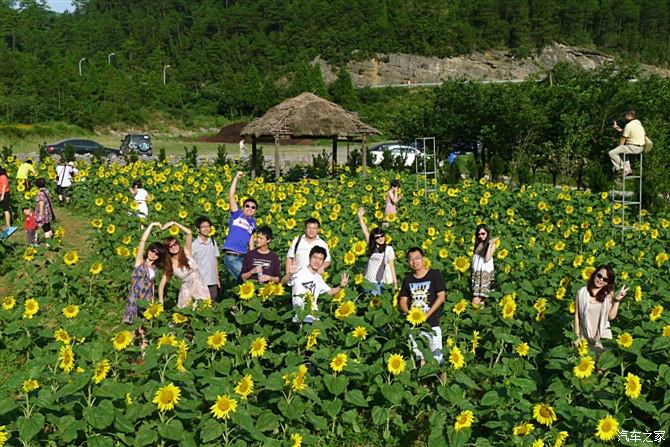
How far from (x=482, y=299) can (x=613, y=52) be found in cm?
8164

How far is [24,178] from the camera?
468 inches

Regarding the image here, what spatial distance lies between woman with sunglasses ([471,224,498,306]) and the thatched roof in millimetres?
11120

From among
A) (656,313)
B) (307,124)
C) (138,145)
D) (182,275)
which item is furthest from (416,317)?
(138,145)

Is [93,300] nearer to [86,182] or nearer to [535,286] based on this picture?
[535,286]

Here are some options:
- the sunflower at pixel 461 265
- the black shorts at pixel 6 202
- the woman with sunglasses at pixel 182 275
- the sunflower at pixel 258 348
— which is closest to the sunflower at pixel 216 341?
the sunflower at pixel 258 348

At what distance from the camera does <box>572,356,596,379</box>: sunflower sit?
387cm

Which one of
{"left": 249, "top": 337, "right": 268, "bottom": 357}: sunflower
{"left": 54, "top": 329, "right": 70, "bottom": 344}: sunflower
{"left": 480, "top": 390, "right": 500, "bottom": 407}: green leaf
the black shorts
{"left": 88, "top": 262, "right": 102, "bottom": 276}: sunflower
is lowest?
{"left": 480, "top": 390, "right": 500, "bottom": 407}: green leaf

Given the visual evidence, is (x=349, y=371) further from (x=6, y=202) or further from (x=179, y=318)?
(x=6, y=202)

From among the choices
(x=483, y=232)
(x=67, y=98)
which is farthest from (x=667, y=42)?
(x=483, y=232)

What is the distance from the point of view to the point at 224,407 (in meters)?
3.58

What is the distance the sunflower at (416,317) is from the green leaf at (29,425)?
7.49 ft

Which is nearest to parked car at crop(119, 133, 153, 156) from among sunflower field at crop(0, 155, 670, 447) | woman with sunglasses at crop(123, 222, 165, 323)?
sunflower field at crop(0, 155, 670, 447)

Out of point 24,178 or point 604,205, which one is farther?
point 24,178

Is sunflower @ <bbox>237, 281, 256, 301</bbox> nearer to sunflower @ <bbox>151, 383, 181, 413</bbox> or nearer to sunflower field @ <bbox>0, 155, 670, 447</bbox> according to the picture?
sunflower field @ <bbox>0, 155, 670, 447</bbox>
